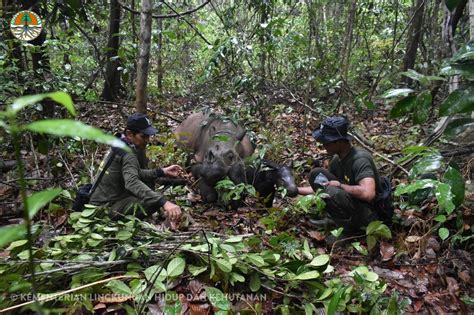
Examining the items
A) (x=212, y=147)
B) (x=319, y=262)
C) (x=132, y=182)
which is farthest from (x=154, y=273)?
(x=212, y=147)

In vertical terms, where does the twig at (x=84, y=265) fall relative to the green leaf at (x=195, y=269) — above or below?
above

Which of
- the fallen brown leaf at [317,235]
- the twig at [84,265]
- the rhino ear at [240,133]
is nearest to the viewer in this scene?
the twig at [84,265]

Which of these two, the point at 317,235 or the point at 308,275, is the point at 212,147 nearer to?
the point at 317,235

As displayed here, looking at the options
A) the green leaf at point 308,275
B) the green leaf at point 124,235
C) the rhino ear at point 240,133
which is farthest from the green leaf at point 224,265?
the rhino ear at point 240,133

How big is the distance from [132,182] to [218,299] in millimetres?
1717

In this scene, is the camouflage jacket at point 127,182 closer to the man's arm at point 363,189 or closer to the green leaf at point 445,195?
the man's arm at point 363,189

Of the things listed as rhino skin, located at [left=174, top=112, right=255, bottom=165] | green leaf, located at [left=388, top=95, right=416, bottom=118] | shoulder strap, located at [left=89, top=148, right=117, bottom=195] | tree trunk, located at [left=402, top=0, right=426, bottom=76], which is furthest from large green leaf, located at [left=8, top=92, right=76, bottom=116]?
tree trunk, located at [left=402, top=0, right=426, bottom=76]

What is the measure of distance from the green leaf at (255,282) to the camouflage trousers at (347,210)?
1.38 metres

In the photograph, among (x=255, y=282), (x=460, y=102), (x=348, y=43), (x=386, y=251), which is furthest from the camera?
(x=348, y=43)

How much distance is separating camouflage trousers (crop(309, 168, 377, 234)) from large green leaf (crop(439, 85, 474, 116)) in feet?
5.62

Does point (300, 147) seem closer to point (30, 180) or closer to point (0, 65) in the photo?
point (30, 180)

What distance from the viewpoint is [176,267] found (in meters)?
2.53

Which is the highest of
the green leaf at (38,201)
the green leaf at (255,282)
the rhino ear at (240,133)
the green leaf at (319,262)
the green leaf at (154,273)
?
the green leaf at (38,201)

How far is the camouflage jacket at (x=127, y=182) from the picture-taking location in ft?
12.1
